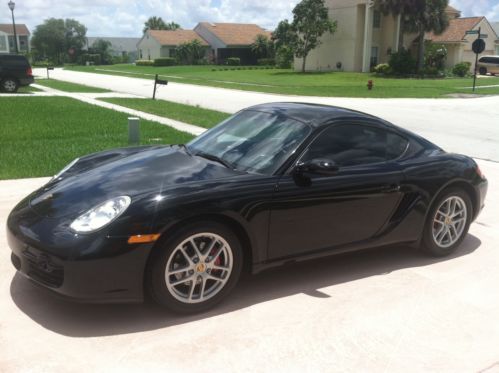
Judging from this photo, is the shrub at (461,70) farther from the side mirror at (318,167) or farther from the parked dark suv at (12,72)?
the side mirror at (318,167)

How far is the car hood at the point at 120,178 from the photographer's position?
3580mm

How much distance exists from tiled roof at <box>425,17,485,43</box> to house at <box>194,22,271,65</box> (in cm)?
2960

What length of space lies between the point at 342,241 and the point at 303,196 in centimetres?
59

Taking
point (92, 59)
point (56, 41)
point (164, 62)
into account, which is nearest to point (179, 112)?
point (164, 62)

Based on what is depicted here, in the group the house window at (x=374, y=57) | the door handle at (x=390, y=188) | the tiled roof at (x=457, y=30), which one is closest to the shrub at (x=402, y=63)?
the house window at (x=374, y=57)

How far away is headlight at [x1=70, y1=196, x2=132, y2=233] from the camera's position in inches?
131

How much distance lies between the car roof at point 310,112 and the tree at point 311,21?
155 feet

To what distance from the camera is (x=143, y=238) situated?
131 inches

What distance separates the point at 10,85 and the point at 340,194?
21642mm

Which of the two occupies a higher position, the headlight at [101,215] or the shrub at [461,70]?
the shrub at [461,70]

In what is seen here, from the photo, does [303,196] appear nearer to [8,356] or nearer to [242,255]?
[242,255]

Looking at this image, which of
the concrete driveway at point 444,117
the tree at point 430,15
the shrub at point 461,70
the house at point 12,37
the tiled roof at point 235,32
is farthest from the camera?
the house at point 12,37

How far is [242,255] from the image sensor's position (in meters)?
3.77

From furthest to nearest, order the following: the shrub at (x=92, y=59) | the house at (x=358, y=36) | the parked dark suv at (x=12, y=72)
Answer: the shrub at (x=92, y=59)
the house at (x=358, y=36)
the parked dark suv at (x=12, y=72)
